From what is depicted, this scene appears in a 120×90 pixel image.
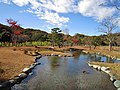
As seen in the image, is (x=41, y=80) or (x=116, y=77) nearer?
(x=41, y=80)

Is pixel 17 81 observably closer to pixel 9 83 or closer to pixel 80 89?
pixel 9 83

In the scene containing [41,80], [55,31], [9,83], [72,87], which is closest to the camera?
[9,83]

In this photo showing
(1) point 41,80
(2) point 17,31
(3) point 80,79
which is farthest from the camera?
(2) point 17,31

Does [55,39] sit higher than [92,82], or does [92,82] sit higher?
[55,39]

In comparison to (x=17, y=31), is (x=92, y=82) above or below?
below

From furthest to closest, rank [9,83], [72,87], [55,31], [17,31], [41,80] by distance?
[55,31]
[17,31]
[41,80]
[72,87]
[9,83]

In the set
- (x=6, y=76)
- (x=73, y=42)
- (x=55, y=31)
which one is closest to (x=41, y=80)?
(x=6, y=76)

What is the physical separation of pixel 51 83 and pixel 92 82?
3734 mm

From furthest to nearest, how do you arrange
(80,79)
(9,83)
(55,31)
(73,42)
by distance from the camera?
(73,42), (55,31), (80,79), (9,83)

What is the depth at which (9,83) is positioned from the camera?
13.8m

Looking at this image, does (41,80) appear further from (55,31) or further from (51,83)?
(55,31)

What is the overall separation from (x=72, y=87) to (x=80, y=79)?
306 centimetres

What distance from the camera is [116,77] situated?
18.1m

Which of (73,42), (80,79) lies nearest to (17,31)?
(73,42)
